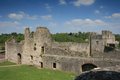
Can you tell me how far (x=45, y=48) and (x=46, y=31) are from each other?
2.56 metres

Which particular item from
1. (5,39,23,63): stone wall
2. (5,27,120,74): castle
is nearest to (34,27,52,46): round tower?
(5,27,120,74): castle

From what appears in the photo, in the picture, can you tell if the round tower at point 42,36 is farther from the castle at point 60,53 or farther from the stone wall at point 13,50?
the stone wall at point 13,50

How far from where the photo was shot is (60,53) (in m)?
27.6

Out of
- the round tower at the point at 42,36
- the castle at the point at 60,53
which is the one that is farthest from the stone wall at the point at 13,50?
the round tower at the point at 42,36

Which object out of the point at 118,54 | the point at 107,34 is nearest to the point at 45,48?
the point at 118,54

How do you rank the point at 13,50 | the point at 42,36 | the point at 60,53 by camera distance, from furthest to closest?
the point at 13,50 < the point at 42,36 < the point at 60,53

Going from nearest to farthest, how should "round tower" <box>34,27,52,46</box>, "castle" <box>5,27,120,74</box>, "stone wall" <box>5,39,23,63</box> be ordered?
"castle" <box>5,27,120,74</box>, "round tower" <box>34,27,52,46</box>, "stone wall" <box>5,39,23,63</box>

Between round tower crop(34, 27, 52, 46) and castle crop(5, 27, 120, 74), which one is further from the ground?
round tower crop(34, 27, 52, 46)

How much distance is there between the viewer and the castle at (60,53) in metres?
25.2

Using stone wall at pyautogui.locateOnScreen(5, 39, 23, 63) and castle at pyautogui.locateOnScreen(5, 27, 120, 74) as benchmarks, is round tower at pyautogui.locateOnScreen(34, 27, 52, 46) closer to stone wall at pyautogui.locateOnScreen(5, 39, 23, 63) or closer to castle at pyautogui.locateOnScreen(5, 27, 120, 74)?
castle at pyautogui.locateOnScreen(5, 27, 120, 74)

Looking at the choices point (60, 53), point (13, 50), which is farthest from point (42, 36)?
point (13, 50)

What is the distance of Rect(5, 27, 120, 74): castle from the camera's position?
Result: 25219mm

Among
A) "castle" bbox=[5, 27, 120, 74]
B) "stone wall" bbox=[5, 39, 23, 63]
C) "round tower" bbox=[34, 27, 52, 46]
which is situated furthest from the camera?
"stone wall" bbox=[5, 39, 23, 63]

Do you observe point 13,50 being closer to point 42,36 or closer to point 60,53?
point 42,36
